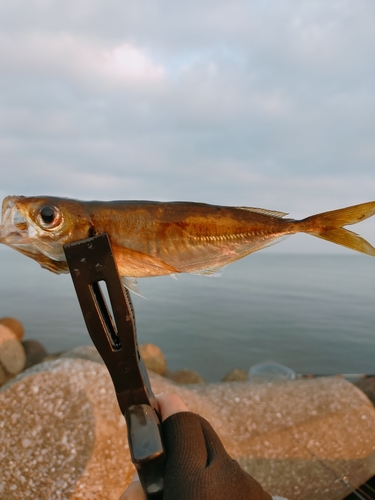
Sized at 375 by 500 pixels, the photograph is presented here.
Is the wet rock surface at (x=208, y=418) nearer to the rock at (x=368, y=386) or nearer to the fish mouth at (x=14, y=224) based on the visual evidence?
the rock at (x=368, y=386)

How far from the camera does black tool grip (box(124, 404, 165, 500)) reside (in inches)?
70.9

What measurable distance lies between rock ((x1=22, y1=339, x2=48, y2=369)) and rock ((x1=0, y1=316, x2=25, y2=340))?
231mm

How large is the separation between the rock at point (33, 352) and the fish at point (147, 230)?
7221mm

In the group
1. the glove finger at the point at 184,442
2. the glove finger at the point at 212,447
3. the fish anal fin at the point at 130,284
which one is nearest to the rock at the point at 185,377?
the glove finger at the point at 212,447

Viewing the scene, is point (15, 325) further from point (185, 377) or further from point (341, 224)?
point (341, 224)

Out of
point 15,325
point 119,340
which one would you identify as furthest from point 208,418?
point 15,325

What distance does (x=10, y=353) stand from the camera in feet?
24.2

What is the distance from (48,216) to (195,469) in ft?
4.65

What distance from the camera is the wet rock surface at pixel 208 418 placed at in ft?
13.6

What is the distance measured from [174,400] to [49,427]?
2.94m

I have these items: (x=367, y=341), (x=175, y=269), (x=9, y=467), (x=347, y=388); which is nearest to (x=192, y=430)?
(x=175, y=269)

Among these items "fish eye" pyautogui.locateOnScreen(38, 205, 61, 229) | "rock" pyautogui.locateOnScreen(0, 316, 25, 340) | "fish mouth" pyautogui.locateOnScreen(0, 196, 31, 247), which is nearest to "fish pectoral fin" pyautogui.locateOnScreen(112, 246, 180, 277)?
"fish eye" pyautogui.locateOnScreen(38, 205, 61, 229)

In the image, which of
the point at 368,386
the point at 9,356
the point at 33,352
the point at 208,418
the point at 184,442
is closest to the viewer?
the point at 184,442

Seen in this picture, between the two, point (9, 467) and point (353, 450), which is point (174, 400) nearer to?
point (9, 467)
